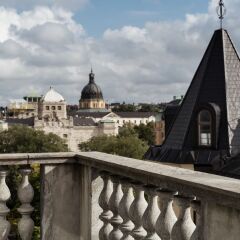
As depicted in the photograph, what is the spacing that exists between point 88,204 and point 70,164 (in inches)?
16.9

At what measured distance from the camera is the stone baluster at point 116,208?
3.95 metres

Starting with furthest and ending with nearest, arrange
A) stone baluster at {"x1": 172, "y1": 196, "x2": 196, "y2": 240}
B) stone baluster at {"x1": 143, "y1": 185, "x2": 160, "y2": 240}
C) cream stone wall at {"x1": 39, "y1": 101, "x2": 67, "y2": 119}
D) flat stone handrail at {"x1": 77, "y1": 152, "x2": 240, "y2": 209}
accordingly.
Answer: cream stone wall at {"x1": 39, "y1": 101, "x2": 67, "y2": 119} < stone baluster at {"x1": 143, "y1": 185, "x2": 160, "y2": 240} < stone baluster at {"x1": 172, "y1": 196, "x2": 196, "y2": 240} < flat stone handrail at {"x1": 77, "y1": 152, "x2": 240, "y2": 209}

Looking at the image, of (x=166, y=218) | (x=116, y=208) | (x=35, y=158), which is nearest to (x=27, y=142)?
(x=35, y=158)

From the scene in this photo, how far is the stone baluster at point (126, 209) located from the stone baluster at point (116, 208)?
0.12m

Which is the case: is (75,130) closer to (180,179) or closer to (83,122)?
(83,122)

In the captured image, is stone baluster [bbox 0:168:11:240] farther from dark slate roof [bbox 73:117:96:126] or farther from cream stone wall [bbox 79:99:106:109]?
cream stone wall [bbox 79:99:106:109]

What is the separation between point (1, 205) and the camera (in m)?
4.24

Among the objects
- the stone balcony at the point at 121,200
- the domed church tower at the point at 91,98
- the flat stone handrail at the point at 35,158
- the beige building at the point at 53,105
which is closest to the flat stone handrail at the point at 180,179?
the stone balcony at the point at 121,200

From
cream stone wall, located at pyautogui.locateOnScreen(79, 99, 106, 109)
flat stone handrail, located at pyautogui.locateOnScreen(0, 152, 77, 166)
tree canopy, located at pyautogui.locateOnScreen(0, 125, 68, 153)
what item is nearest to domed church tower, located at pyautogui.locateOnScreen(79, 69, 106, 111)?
cream stone wall, located at pyautogui.locateOnScreen(79, 99, 106, 109)

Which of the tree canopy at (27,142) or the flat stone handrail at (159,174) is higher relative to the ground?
the flat stone handrail at (159,174)

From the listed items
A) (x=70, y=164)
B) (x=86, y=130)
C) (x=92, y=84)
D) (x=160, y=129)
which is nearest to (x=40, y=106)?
(x=92, y=84)

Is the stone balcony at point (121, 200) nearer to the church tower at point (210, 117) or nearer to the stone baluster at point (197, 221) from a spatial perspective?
the stone baluster at point (197, 221)

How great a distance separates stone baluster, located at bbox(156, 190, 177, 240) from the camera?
123 inches

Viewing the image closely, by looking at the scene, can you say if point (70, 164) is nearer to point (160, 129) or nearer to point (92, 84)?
point (160, 129)
